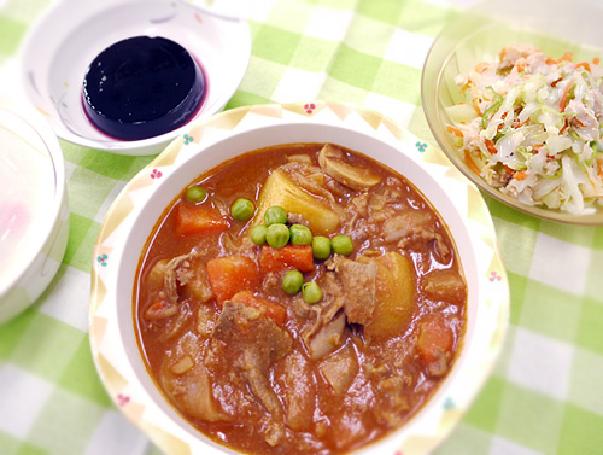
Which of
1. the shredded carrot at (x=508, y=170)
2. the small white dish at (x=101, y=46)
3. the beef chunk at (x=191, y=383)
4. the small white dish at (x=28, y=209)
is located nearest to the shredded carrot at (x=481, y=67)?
the shredded carrot at (x=508, y=170)

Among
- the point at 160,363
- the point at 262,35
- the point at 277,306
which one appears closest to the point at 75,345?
the point at 160,363

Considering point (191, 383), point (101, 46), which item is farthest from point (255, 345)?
point (101, 46)

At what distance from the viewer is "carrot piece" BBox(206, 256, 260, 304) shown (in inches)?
106

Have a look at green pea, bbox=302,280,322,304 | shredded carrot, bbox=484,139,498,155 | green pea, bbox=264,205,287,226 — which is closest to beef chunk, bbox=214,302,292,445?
green pea, bbox=302,280,322,304

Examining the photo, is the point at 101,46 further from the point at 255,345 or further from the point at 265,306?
the point at 255,345

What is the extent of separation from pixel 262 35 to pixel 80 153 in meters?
1.36

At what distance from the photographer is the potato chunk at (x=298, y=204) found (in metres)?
2.86

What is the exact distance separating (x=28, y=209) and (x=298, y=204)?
1.35m

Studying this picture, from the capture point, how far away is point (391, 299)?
261 cm

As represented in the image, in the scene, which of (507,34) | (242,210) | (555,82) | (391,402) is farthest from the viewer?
(507,34)

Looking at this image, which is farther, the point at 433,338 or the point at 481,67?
the point at 481,67

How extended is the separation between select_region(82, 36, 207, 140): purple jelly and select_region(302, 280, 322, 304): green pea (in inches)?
51.9

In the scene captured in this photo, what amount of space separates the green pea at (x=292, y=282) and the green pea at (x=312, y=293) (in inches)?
1.4

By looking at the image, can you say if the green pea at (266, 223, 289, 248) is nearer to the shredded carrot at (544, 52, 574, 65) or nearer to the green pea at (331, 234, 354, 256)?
the green pea at (331, 234, 354, 256)
